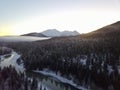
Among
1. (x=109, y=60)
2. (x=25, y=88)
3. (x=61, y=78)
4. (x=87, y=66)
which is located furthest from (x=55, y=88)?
(x=109, y=60)

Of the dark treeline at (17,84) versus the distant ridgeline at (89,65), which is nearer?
the dark treeline at (17,84)

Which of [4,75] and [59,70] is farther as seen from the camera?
[59,70]

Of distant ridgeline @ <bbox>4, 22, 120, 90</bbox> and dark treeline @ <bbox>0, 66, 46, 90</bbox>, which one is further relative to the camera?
distant ridgeline @ <bbox>4, 22, 120, 90</bbox>

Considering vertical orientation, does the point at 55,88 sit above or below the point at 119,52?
below

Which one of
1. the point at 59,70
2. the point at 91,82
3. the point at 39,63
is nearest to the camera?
the point at 91,82

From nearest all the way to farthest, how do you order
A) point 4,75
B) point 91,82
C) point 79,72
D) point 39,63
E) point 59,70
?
1. point 91,82
2. point 4,75
3. point 79,72
4. point 59,70
5. point 39,63

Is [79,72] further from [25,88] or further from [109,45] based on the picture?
[109,45]

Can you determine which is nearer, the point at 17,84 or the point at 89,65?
the point at 17,84

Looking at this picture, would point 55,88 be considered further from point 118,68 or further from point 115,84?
point 118,68

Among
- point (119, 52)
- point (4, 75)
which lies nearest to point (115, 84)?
point (119, 52)
